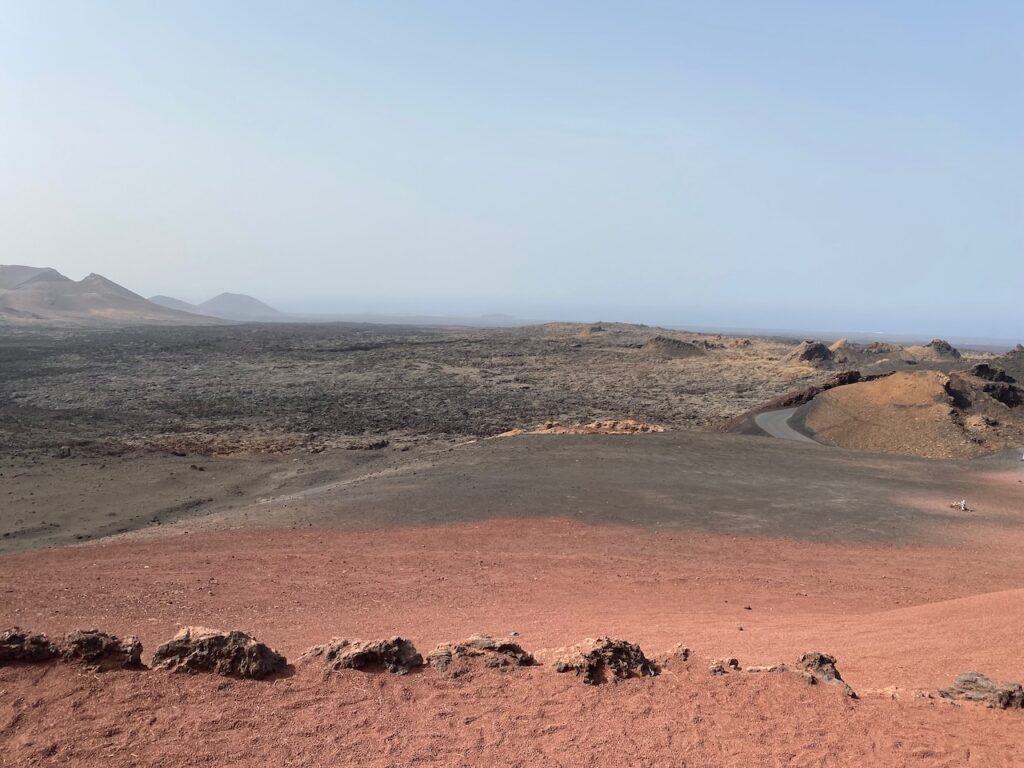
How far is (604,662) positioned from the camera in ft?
19.9

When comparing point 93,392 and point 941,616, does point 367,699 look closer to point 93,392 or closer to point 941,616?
point 941,616

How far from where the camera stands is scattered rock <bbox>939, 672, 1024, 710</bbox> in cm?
568

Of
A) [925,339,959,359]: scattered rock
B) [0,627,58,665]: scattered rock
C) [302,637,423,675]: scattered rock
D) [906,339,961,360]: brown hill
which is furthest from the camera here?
[925,339,959,359]: scattered rock

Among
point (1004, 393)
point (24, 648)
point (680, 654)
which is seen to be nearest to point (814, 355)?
point (1004, 393)

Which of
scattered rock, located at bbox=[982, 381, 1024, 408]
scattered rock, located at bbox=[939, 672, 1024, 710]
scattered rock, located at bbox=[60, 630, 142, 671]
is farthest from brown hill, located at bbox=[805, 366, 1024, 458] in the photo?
scattered rock, located at bbox=[60, 630, 142, 671]

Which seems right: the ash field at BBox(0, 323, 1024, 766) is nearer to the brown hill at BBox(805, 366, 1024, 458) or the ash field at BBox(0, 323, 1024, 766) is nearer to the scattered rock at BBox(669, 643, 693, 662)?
the scattered rock at BBox(669, 643, 693, 662)

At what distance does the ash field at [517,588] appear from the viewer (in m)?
5.15

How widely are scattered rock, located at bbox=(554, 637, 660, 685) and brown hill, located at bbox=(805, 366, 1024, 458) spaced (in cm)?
2374

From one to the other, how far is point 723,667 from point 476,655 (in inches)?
89.8

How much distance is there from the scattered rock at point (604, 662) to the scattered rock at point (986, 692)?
8.45ft

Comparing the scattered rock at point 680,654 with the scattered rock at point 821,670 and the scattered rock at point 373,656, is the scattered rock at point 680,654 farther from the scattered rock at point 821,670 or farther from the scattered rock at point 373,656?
the scattered rock at point 373,656

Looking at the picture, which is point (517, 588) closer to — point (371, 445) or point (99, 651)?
point (99, 651)

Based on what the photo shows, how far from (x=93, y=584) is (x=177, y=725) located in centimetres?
575

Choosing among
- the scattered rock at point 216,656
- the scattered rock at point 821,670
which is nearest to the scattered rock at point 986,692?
the scattered rock at point 821,670
